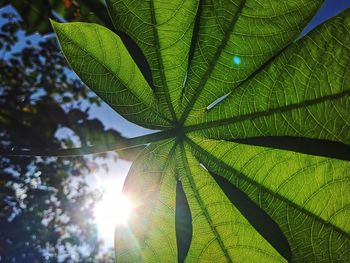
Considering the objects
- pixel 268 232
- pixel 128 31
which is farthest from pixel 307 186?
pixel 128 31

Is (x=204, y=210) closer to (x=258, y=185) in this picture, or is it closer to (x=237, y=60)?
(x=258, y=185)

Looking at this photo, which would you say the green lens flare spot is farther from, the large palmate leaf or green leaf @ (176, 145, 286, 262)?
green leaf @ (176, 145, 286, 262)

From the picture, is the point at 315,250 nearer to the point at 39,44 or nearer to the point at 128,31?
the point at 128,31

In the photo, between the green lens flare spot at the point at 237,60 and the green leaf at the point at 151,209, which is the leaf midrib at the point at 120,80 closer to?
the green leaf at the point at 151,209

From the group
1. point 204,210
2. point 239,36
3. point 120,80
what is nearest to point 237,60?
point 239,36

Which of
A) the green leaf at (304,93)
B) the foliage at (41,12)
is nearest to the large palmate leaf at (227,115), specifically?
the green leaf at (304,93)

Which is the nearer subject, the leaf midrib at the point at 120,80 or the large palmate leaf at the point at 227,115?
the large palmate leaf at the point at 227,115

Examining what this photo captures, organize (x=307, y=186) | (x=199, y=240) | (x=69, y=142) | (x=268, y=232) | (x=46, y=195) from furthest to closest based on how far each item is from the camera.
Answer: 1. (x=46, y=195)
2. (x=69, y=142)
3. (x=199, y=240)
4. (x=268, y=232)
5. (x=307, y=186)
